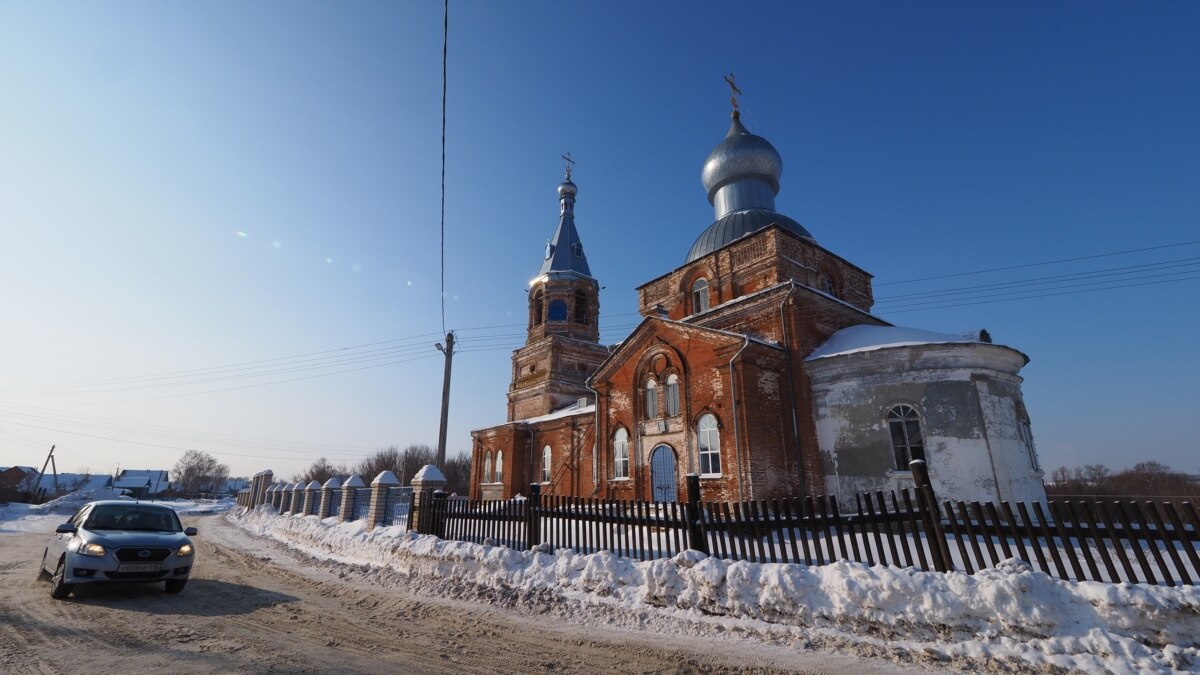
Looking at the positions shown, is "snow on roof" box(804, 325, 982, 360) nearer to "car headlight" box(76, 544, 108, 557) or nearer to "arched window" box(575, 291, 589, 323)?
"car headlight" box(76, 544, 108, 557)

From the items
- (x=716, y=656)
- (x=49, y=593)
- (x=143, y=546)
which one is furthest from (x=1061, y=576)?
(x=49, y=593)

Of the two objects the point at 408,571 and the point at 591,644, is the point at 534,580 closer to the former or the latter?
the point at 591,644

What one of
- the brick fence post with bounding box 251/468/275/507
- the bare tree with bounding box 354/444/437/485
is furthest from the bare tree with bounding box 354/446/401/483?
the brick fence post with bounding box 251/468/275/507

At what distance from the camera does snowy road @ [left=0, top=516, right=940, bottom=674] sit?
4781 millimetres

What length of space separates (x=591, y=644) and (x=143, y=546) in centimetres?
693

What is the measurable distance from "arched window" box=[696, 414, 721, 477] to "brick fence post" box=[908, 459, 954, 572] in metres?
8.96

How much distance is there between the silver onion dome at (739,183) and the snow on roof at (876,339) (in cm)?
721

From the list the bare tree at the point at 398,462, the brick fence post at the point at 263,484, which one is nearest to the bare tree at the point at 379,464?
the bare tree at the point at 398,462

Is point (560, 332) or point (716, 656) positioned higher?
point (560, 332)

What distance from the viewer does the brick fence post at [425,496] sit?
38.6ft

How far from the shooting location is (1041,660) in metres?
4.42

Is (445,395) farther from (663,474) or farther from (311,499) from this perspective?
(663,474)

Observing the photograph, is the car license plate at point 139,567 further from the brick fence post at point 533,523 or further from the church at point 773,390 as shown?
the church at point 773,390

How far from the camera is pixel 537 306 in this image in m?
33.6
